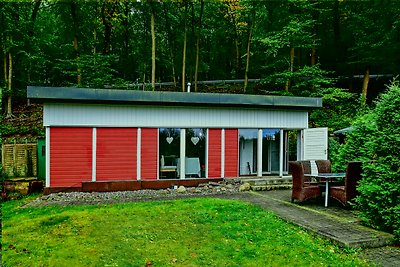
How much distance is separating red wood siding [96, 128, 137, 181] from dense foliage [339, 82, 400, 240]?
24.9 ft

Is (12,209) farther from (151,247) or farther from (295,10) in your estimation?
(295,10)

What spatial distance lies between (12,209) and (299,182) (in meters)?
7.83

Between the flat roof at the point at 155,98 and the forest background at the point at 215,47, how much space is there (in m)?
6.05

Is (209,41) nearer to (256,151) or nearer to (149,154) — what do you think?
(256,151)

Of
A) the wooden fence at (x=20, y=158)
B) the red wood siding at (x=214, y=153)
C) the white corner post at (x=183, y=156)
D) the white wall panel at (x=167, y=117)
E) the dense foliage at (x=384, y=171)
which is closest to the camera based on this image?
the dense foliage at (x=384, y=171)

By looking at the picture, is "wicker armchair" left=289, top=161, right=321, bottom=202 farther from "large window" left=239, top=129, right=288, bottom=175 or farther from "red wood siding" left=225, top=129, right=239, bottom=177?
"large window" left=239, top=129, right=288, bottom=175

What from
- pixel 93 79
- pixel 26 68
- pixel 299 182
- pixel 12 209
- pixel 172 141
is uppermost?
pixel 26 68

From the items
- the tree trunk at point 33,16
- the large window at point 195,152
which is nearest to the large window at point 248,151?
the large window at point 195,152

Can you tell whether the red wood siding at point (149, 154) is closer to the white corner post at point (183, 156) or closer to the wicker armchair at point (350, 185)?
the white corner post at point (183, 156)

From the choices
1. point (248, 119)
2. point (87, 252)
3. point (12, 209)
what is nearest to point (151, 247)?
point (87, 252)

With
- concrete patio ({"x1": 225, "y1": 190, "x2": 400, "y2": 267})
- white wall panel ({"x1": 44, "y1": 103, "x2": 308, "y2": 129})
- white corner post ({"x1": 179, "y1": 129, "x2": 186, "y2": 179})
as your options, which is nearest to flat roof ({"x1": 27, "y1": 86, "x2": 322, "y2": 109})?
white wall panel ({"x1": 44, "y1": 103, "x2": 308, "y2": 129})

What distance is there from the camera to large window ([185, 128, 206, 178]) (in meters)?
12.1

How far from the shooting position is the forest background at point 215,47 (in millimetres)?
19922

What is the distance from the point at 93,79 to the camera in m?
19.6
